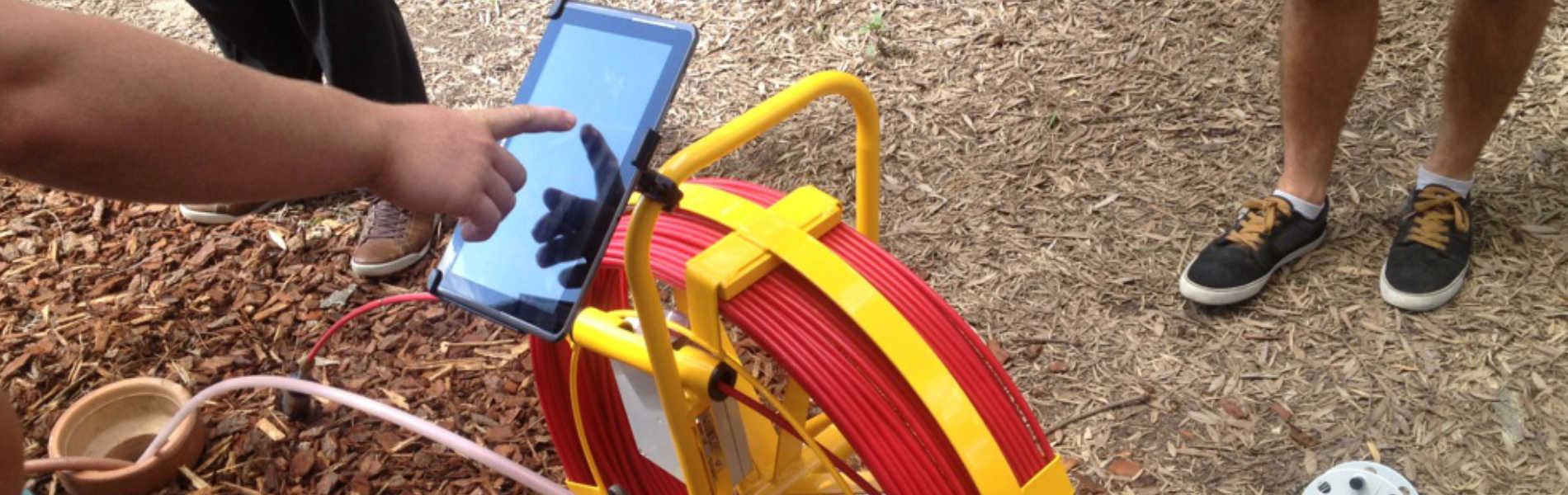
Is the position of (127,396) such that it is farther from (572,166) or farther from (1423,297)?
(1423,297)

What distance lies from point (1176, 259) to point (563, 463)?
4.50ft

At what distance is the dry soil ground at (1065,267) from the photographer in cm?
199

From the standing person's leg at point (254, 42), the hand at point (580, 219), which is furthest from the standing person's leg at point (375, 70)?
the hand at point (580, 219)

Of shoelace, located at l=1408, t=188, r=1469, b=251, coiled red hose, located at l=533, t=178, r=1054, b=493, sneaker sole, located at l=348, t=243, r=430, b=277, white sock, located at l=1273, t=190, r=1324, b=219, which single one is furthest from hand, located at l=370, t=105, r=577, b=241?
shoelace, located at l=1408, t=188, r=1469, b=251

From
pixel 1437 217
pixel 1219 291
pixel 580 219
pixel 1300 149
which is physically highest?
pixel 580 219

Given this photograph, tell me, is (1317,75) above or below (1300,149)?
above

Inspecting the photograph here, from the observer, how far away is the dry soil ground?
1985mm

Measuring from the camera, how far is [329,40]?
227cm

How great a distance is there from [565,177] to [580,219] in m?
0.08

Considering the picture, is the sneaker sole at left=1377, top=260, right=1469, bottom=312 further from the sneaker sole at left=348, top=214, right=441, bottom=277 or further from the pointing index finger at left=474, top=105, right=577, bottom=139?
the sneaker sole at left=348, top=214, right=441, bottom=277

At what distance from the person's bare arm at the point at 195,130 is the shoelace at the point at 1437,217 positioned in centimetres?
198

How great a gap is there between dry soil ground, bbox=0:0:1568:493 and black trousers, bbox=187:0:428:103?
38cm

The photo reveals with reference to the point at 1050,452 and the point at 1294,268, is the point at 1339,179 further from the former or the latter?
the point at 1050,452

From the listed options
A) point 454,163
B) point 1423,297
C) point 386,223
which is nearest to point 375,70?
point 386,223
